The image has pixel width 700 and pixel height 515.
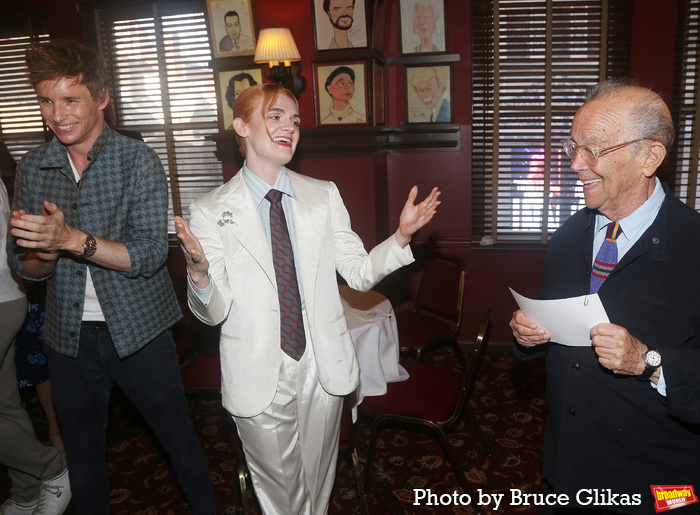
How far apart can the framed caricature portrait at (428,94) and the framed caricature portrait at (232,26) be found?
1229 mm

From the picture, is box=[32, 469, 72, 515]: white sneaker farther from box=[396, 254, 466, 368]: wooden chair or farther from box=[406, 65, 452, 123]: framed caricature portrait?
box=[406, 65, 452, 123]: framed caricature portrait

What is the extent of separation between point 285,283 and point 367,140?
98.0 inches

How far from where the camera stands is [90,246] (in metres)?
1.88

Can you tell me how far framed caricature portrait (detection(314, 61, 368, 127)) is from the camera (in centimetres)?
409

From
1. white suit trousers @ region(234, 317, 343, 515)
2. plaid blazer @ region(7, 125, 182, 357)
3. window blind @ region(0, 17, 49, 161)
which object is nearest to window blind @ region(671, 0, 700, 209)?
white suit trousers @ region(234, 317, 343, 515)

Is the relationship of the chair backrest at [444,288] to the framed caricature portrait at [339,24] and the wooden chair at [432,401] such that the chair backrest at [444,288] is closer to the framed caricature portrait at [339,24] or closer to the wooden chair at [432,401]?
the wooden chair at [432,401]

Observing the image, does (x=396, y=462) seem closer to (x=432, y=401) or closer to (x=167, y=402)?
(x=432, y=401)

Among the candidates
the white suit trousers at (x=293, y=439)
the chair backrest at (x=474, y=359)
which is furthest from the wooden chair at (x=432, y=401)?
the white suit trousers at (x=293, y=439)

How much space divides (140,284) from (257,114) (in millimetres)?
783

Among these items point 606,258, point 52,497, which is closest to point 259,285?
point 606,258

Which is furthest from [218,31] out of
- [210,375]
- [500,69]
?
[210,375]

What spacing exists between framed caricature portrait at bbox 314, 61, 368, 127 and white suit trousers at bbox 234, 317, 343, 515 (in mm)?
2589

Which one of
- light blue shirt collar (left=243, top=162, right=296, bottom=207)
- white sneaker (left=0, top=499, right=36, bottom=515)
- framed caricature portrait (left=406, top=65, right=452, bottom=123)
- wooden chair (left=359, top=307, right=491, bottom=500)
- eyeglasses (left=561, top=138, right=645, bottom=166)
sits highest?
framed caricature portrait (left=406, top=65, right=452, bottom=123)

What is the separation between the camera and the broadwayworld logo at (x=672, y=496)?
5.03 feet
